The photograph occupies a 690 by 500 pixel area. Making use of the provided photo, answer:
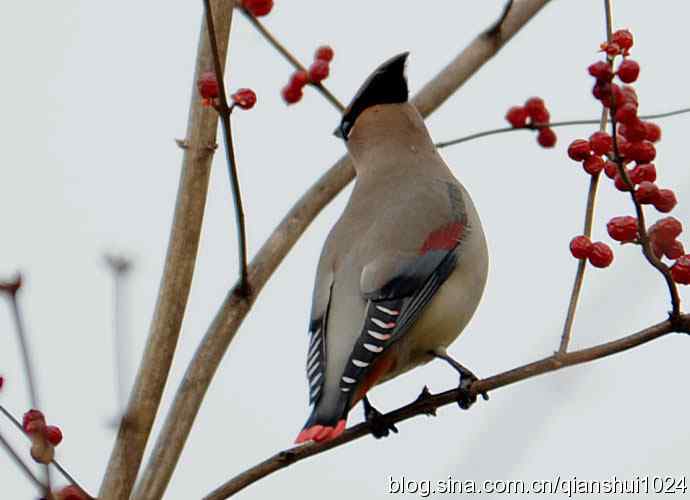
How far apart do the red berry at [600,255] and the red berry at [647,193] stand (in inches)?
7.5

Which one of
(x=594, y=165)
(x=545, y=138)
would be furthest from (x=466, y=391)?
(x=545, y=138)

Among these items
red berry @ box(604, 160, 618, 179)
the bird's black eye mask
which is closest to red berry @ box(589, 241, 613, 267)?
red berry @ box(604, 160, 618, 179)

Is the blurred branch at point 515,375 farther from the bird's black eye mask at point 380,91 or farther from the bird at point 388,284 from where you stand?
the bird's black eye mask at point 380,91

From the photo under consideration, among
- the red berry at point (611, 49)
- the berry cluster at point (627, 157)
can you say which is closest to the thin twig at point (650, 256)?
the berry cluster at point (627, 157)

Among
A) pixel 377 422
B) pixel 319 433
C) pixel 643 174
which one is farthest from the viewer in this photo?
pixel 377 422

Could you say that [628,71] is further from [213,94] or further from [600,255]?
[213,94]

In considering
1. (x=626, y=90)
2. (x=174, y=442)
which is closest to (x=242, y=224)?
(x=174, y=442)

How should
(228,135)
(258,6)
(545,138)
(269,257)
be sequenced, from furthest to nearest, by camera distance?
(545,138) → (258,6) → (269,257) → (228,135)

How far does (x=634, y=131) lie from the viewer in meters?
2.61

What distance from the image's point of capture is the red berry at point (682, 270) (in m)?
2.41

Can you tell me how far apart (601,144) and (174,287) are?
0.97 metres

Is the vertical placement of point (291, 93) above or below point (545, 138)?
below

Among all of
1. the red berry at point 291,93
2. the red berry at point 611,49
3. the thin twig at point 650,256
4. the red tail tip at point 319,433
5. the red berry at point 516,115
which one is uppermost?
the red berry at point 516,115

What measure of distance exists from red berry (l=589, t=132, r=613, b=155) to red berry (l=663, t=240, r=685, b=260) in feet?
1.02
